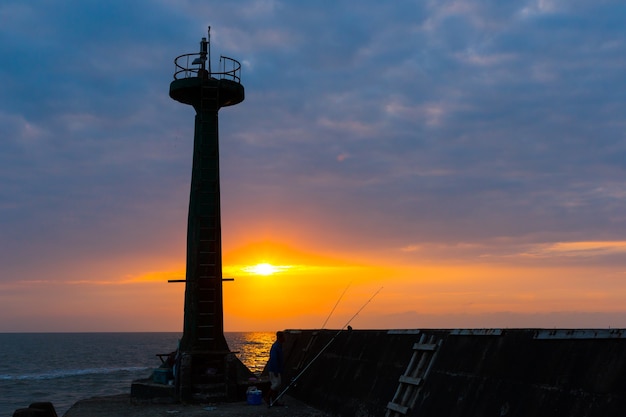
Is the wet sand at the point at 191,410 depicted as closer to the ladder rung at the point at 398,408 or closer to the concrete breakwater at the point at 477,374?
the concrete breakwater at the point at 477,374

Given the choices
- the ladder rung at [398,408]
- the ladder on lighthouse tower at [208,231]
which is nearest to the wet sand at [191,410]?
the ladder on lighthouse tower at [208,231]

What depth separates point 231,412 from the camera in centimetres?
1680

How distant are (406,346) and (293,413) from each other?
3945mm

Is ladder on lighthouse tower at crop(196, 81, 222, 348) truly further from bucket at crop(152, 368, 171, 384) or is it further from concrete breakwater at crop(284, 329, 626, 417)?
concrete breakwater at crop(284, 329, 626, 417)

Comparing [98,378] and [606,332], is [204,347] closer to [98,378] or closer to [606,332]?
[606,332]

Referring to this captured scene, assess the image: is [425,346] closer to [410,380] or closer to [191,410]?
[410,380]

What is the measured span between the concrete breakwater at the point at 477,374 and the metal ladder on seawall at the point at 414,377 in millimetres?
19

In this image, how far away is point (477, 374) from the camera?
10.4 m

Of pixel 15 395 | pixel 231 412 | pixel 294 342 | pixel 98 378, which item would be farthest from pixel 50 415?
pixel 98 378

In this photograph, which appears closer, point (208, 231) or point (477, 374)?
point (477, 374)

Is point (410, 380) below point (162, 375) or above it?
above

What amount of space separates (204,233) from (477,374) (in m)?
12.5

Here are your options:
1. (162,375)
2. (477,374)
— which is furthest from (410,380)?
(162,375)

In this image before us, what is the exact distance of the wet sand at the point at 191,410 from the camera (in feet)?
52.8
